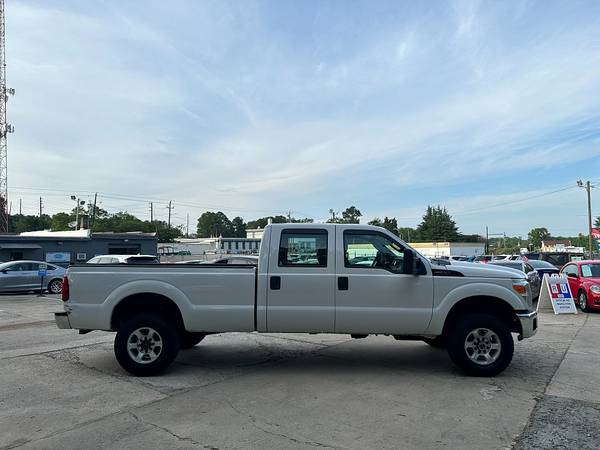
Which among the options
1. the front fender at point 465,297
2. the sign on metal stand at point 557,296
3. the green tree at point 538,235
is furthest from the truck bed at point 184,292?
the green tree at point 538,235

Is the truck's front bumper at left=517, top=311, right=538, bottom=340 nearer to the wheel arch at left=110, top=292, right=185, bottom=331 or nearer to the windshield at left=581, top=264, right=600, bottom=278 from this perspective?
the wheel arch at left=110, top=292, right=185, bottom=331

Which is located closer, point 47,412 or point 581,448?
point 581,448

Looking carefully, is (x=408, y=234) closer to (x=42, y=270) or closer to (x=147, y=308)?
(x=42, y=270)

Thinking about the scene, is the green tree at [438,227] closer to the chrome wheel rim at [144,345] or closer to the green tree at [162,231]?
the green tree at [162,231]

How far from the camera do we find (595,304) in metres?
13.8

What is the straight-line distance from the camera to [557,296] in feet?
46.0

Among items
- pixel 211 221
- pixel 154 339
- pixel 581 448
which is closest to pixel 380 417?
pixel 581 448

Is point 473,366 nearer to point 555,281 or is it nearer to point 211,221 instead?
point 555,281

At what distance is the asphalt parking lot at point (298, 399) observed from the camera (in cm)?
444

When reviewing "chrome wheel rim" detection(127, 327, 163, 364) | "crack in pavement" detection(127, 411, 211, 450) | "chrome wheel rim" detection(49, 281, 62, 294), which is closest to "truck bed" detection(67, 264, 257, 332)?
"chrome wheel rim" detection(127, 327, 163, 364)

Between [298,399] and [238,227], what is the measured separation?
467 feet

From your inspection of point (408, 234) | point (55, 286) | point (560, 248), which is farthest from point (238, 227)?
point (55, 286)

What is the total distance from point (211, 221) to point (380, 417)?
141853mm

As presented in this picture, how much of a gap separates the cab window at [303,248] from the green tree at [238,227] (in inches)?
5343
